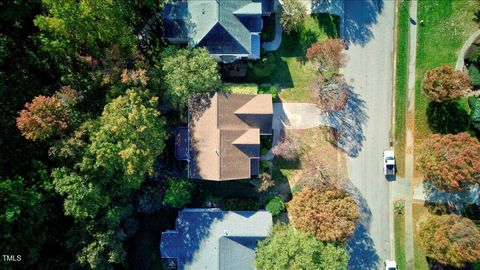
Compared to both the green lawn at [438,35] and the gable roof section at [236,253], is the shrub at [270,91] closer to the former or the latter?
the gable roof section at [236,253]

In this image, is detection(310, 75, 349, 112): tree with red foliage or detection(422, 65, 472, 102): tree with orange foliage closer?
detection(422, 65, 472, 102): tree with orange foliage

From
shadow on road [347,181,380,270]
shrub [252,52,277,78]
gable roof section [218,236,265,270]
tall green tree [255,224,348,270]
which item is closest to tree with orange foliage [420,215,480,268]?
shadow on road [347,181,380,270]

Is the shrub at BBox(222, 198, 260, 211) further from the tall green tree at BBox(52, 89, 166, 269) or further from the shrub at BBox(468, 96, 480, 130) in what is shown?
the shrub at BBox(468, 96, 480, 130)

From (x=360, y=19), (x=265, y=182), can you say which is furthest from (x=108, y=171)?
(x=360, y=19)

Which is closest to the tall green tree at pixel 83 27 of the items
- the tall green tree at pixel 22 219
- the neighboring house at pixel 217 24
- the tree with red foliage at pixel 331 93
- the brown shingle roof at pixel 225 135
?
the neighboring house at pixel 217 24

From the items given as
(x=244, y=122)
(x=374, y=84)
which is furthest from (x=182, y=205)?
(x=374, y=84)

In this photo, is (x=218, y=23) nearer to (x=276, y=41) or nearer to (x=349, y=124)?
(x=276, y=41)
